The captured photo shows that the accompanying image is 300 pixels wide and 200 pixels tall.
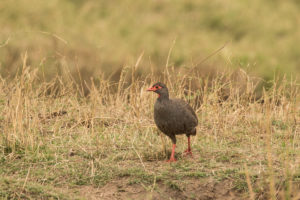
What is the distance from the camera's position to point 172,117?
4.85 meters

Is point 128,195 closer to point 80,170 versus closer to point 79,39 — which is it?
point 80,170

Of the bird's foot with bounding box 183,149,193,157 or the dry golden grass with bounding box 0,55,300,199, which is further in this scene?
the bird's foot with bounding box 183,149,193,157

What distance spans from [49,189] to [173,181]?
101 centimetres

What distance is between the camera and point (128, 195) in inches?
165

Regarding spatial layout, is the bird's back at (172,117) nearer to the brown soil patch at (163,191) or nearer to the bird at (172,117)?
the bird at (172,117)

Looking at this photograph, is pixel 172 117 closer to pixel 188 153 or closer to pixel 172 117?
pixel 172 117

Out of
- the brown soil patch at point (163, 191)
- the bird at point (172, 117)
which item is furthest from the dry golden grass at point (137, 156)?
the bird at point (172, 117)

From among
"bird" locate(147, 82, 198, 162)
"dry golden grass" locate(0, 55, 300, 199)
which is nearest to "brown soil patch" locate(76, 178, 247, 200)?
"dry golden grass" locate(0, 55, 300, 199)

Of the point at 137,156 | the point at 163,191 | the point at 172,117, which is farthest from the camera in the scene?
the point at 137,156

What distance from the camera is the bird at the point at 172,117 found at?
484 centimetres

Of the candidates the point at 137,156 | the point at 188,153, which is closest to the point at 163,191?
the point at 137,156

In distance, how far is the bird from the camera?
15.9 ft

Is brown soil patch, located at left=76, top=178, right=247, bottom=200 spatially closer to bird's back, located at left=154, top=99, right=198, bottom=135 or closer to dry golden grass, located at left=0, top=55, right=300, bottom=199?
dry golden grass, located at left=0, top=55, right=300, bottom=199

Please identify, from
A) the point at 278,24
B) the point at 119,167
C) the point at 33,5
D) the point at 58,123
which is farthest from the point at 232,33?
the point at 119,167
